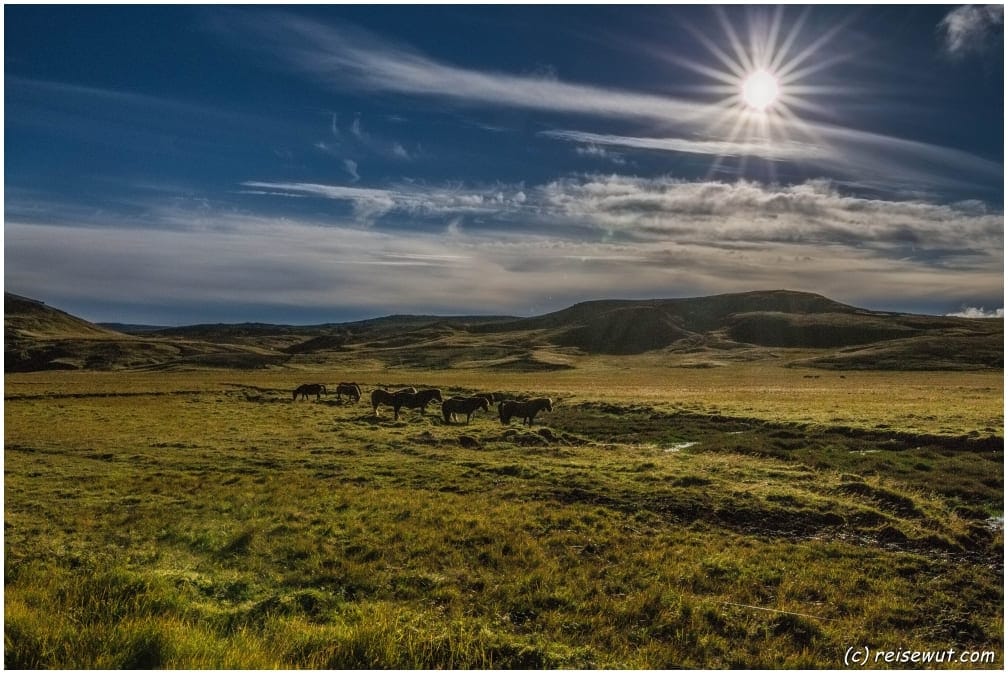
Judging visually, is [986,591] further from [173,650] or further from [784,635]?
[173,650]

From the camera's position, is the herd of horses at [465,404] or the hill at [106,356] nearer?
the herd of horses at [465,404]

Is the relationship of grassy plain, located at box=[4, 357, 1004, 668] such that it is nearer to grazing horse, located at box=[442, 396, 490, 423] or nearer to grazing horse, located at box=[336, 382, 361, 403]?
grazing horse, located at box=[442, 396, 490, 423]

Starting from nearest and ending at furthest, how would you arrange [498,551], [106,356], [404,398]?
1. [498,551]
2. [404,398]
3. [106,356]

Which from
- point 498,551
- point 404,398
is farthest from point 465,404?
point 498,551

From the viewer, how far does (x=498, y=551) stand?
46.4 ft

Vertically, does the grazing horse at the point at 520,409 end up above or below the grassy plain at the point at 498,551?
above

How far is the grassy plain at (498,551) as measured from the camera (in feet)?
31.0

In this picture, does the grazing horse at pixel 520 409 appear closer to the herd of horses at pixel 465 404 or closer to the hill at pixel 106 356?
the herd of horses at pixel 465 404

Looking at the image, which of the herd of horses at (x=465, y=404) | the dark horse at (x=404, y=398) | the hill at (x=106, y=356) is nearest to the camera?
the herd of horses at (x=465, y=404)

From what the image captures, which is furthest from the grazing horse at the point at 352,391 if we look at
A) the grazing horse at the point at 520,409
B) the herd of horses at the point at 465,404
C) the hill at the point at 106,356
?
the hill at the point at 106,356

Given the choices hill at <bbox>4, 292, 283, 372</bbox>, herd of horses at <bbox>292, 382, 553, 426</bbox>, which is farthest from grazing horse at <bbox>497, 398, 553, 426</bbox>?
hill at <bbox>4, 292, 283, 372</bbox>

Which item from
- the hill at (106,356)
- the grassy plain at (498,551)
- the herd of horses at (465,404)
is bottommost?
the hill at (106,356)

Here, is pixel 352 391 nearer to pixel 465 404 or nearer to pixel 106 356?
pixel 465 404

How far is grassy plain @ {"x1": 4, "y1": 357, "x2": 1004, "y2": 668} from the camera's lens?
9.44 metres
